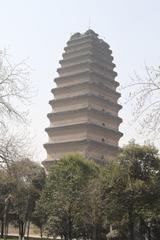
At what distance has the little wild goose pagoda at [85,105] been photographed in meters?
49.2

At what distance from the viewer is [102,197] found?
29922 millimetres

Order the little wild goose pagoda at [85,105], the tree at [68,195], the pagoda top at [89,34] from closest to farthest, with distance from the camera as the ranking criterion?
the tree at [68,195] → the little wild goose pagoda at [85,105] → the pagoda top at [89,34]

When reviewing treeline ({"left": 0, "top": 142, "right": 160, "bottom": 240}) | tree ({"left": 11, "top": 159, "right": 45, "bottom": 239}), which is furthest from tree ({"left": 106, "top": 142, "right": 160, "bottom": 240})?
tree ({"left": 11, "top": 159, "right": 45, "bottom": 239})

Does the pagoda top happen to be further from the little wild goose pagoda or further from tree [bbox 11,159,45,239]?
tree [bbox 11,159,45,239]

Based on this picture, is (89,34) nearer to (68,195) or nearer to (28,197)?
(28,197)

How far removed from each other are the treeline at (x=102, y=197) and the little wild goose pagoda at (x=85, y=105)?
11336 mm

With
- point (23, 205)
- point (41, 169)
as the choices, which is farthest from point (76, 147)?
point (23, 205)

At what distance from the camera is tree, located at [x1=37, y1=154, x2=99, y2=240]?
31375 mm

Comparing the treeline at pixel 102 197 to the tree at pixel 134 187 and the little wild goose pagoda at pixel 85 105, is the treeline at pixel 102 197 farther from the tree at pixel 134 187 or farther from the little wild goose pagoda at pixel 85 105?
the little wild goose pagoda at pixel 85 105

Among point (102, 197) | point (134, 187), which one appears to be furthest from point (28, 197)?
point (134, 187)

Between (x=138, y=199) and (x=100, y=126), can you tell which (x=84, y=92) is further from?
(x=138, y=199)

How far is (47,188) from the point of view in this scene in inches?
1352

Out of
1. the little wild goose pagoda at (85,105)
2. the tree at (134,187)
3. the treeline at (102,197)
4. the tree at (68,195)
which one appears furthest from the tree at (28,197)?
the tree at (134,187)

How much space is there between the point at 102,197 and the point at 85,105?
71.5ft
